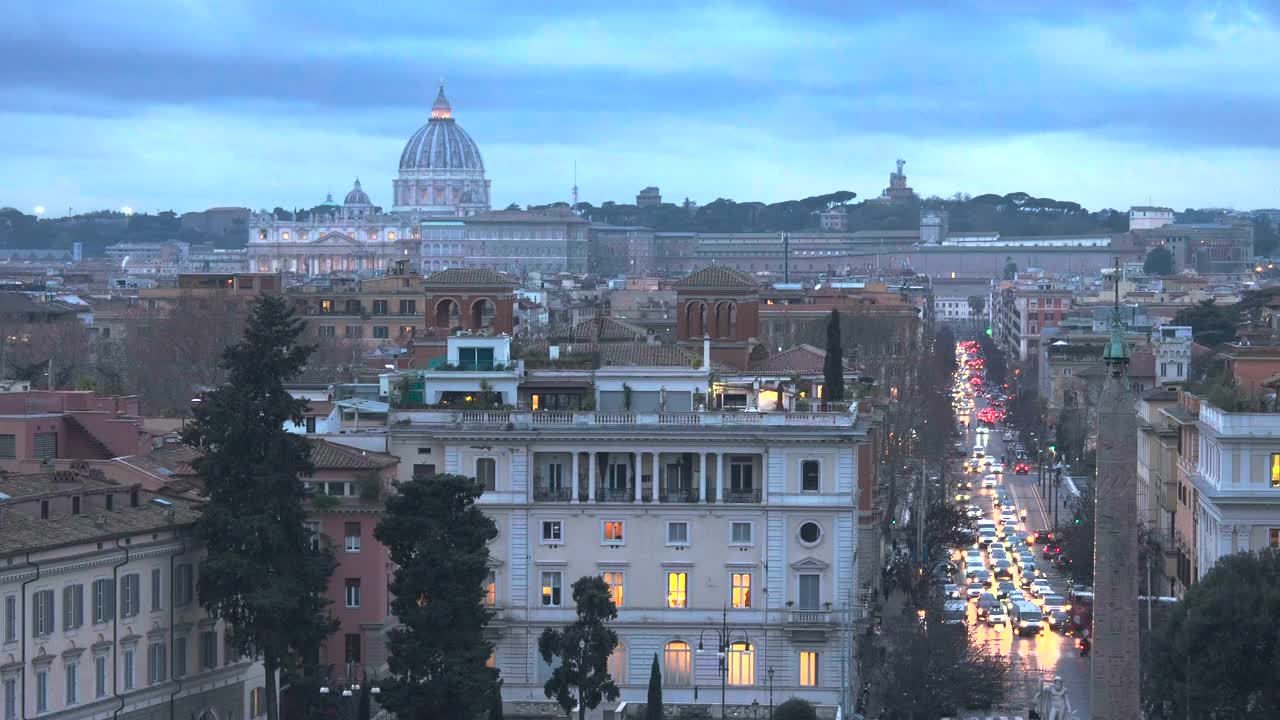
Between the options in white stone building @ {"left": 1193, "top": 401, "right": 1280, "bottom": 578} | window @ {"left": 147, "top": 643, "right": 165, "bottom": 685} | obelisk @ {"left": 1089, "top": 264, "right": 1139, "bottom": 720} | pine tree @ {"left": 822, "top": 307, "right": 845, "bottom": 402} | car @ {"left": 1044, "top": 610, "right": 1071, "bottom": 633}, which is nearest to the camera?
obelisk @ {"left": 1089, "top": 264, "right": 1139, "bottom": 720}

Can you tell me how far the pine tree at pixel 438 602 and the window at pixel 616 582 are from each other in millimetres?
4561

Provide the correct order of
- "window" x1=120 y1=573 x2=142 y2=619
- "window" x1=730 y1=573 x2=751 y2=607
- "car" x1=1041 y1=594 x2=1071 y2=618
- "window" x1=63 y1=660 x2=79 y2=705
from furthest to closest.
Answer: "car" x1=1041 y1=594 x2=1071 y2=618
"window" x1=730 y1=573 x2=751 y2=607
"window" x1=120 y1=573 x2=142 y2=619
"window" x1=63 y1=660 x2=79 y2=705

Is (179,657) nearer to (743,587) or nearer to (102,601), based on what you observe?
(102,601)

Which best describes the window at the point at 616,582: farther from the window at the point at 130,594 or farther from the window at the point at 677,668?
the window at the point at 130,594

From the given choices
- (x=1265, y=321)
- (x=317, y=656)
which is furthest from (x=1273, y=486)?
(x=1265, y=321)

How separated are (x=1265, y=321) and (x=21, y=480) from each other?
146ft

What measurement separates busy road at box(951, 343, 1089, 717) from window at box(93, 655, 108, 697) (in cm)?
1414

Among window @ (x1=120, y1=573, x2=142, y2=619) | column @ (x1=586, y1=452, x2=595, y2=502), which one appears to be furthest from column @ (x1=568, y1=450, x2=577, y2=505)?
window @ (x1=120, y1=573, x2=142, y2=619)

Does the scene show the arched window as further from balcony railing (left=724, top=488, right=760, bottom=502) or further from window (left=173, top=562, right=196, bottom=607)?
window (left=173, top=562, right=196, bottom=607)

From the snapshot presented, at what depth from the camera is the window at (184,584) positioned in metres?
36.0

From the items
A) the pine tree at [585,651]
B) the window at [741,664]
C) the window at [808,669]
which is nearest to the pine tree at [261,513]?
the pine tree at [585,651]

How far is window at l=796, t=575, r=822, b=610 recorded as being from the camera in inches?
1650

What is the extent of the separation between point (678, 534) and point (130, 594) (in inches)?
390

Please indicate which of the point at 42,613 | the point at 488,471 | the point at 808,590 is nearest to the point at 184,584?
the point at 42,613
